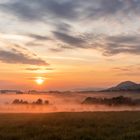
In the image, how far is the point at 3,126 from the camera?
29.5 metres

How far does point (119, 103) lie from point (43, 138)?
203 ft

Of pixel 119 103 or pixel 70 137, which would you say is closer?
pixel 70 137

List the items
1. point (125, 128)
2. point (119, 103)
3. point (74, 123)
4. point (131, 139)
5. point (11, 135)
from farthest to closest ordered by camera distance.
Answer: point (119, 103) < point (74, 123) < point (125, 128) < point (11, 135) < point (131, 139)

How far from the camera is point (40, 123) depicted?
1224 inches

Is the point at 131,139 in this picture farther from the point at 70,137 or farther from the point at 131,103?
the point at 131,103

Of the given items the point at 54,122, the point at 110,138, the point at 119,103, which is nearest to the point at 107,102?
the point at 119,103

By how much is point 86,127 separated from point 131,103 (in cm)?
5943

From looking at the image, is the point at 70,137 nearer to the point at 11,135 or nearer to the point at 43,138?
the point at 43,138

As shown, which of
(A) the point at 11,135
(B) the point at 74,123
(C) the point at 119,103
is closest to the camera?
(A) the point at 11,135

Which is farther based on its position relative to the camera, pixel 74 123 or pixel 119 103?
pixel 119 103

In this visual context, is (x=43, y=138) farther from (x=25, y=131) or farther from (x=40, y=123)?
(x=40, y=123)

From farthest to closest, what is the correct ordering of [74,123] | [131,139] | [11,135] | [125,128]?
[74,123] → [125,128] → [11,135] → [131,139]

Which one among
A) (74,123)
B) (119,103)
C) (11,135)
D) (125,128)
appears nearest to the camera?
(11,135)

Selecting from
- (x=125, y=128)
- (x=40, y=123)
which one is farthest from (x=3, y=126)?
(x=125, y=128)
